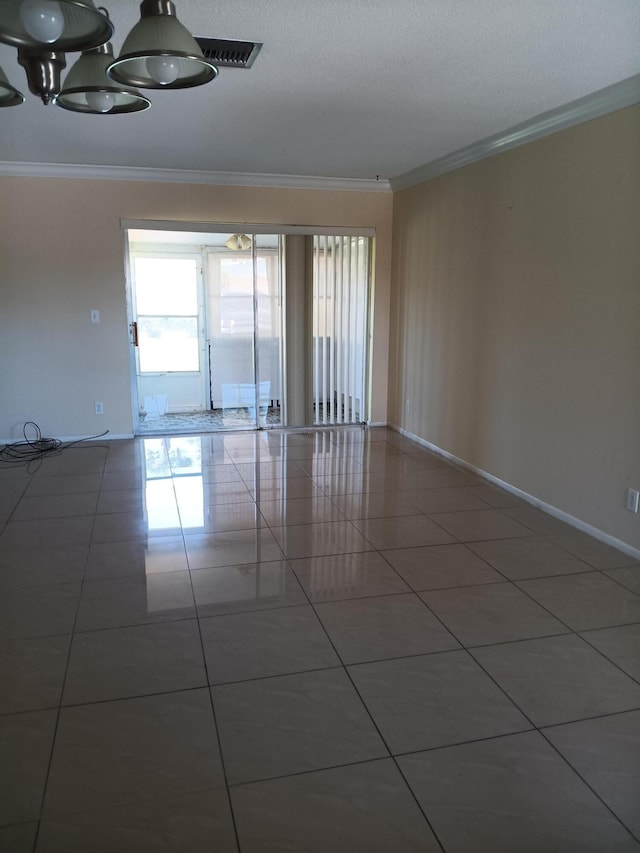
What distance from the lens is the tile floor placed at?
1675mm

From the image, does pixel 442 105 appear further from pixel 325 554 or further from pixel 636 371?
pixel 325 554

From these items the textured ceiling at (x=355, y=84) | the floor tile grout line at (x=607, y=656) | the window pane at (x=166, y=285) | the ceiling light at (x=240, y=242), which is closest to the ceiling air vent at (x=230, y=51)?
the textured ceiling at (x=355, y=84)

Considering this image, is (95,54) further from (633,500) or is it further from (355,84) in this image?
(633,500)

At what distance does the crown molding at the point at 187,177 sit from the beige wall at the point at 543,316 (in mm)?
648

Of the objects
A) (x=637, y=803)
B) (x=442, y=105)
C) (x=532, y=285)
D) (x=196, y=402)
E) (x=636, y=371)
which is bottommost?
(x=637, y=803)

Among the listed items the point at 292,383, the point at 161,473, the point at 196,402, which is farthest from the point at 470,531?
the point at 196,402

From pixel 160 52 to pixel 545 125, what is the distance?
9.13 ft

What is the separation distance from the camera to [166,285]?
7.34 metres

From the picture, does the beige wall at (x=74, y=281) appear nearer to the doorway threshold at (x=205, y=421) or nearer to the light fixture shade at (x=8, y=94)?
the doorway threshold at (x=205, y=421)

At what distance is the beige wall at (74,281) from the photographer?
17.7 feet

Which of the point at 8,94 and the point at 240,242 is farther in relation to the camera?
the point at 240,242

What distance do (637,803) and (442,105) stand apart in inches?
135

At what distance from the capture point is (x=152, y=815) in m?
1.67

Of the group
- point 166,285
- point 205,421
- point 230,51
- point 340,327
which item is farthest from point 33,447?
point 230,51
